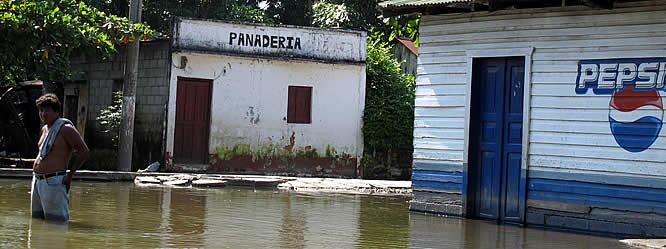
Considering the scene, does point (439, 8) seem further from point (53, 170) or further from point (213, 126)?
point (213, 126)

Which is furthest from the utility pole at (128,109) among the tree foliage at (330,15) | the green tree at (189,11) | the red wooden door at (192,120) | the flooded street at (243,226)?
the tree foliage at (330,15)

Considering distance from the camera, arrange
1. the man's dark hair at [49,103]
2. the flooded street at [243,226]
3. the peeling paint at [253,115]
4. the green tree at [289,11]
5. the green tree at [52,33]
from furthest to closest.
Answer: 1. the green tree at [289,11]
2. the peeling paint at [253,115]
3. the green tree at [52,33]
4. the man's dark hair at [49,103]
5. the flooded street at [243,226]

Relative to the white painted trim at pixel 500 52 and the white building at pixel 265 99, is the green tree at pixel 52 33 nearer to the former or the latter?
the white building at pixel 265 99

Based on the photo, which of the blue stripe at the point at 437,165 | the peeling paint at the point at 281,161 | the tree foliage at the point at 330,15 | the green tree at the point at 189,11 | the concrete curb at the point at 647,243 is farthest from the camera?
the green tree at the point at 189,11

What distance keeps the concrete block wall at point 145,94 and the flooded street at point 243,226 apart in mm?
6750

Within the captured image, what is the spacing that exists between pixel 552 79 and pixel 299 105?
12.1 meters

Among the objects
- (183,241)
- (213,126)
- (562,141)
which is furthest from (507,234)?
(213,126)

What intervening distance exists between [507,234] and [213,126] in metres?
12.3

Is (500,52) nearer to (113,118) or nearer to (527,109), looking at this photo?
(527,109)

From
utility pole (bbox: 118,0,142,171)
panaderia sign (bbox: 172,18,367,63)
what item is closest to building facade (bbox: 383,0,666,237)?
utility pole (bbox: 118,0,142,171)

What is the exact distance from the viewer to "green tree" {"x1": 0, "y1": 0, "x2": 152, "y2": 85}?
18672 millimetres

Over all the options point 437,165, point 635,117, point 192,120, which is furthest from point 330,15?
point 635,117

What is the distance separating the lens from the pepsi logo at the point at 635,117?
1093 cm

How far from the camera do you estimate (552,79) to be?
39.0 feet
